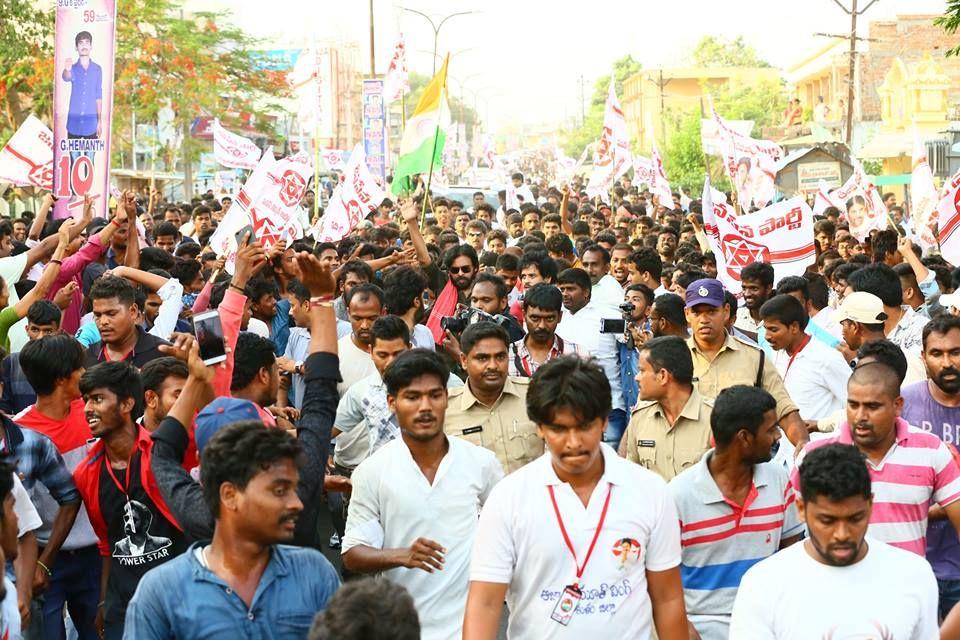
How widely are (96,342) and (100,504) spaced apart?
258 cm

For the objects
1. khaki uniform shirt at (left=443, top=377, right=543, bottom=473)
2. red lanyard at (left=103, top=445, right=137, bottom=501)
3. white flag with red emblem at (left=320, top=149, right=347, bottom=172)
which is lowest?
red lanyard at (left=103, top=445, right=137, bottom=501)

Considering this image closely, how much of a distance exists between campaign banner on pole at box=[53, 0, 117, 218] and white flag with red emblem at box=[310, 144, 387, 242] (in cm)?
348

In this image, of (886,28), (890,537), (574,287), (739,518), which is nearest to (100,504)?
(739,518)

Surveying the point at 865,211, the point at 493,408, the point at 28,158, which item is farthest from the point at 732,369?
the point at 28,158

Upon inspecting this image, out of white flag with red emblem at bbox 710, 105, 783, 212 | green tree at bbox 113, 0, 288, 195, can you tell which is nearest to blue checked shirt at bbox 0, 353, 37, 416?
white flag with red emblem at bbox 710, 105, 783, 212

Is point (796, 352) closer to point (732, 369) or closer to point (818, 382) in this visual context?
point (818, 382)

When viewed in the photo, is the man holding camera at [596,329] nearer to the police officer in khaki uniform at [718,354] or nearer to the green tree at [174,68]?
the police officer in khaki uniform at [718,354]

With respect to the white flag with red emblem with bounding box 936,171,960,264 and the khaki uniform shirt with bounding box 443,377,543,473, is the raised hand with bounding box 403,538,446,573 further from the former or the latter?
the white flag with red emblem with bounding box 936,171,960,264

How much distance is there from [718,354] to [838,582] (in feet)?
10.4

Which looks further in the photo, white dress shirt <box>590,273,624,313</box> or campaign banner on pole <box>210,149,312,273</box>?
campaign banner on pole <box>210,149,312,273</box>

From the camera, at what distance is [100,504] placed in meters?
5.29

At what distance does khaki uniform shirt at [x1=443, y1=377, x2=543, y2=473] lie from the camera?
5.91m

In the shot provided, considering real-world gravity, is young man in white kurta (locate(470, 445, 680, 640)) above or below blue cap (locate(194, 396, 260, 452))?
below

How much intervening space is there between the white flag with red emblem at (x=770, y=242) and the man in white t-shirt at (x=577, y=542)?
7.21 meters
